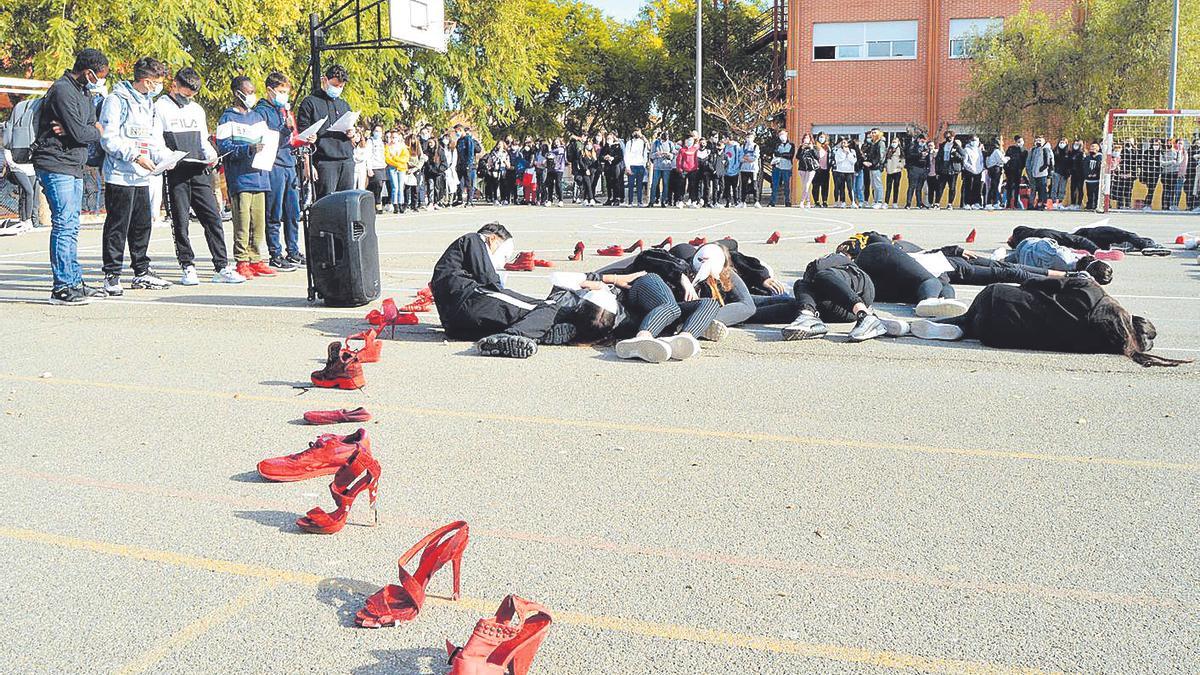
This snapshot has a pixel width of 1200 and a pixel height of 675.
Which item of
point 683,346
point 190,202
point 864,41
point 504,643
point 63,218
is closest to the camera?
point 504,643

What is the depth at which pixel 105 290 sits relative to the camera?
11.7 metres

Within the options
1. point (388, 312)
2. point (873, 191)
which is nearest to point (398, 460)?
point (388, 312)

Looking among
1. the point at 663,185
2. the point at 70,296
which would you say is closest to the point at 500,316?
the point at 70,296

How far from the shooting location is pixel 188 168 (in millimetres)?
12125

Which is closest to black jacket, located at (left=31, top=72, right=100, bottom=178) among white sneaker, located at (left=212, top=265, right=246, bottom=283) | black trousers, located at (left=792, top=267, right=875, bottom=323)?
white sneaker, located at (left=212, top=265, right=246, bottom=283)

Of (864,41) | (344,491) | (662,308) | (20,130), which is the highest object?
(864,41)

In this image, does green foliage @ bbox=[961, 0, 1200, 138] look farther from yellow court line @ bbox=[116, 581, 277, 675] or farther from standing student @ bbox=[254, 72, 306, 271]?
yellow court line @ bbox=[116, 581, 277, 675]

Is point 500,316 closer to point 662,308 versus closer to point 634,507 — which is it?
point 662,308

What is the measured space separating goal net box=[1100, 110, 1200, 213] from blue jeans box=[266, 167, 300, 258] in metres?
20.4

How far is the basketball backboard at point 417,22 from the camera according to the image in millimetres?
26453

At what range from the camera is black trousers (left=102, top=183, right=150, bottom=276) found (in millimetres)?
11266

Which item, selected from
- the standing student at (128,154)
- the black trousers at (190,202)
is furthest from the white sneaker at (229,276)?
the standing student at (128,154)

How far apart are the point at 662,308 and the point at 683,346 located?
599 mm

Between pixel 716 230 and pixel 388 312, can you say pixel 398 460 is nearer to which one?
pixel 388 312
